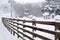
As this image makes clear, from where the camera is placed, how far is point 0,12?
102562mm

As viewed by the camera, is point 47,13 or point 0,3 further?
point 0,3

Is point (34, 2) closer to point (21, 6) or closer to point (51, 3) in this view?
point (21, 6)

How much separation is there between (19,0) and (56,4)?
67.6 metres

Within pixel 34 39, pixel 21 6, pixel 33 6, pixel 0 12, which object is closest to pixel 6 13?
pixel 0 12

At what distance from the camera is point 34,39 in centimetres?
612

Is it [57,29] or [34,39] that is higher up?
[57,29]

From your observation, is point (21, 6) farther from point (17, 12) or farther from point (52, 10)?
point (52, 10)

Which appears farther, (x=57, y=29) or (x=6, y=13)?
(x=6, y=13)

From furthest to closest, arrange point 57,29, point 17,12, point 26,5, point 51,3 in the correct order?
point 26,5 < point 17,12 < point 51,3 < point 57,29

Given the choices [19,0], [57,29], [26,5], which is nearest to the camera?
[57,29]

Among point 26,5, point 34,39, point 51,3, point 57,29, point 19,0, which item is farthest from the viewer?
point 19,0

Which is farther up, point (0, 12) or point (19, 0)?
point (19, 0)

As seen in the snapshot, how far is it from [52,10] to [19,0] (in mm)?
69636

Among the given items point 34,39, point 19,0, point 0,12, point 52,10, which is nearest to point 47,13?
point 52,10
